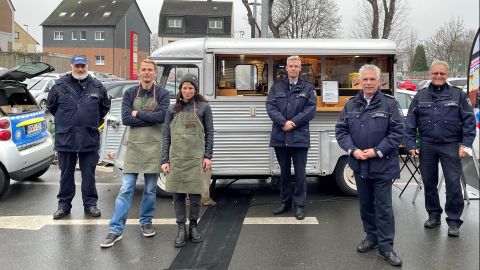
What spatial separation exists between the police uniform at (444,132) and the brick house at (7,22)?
54405mm

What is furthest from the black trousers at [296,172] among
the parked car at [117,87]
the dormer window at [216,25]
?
the dormer window at [216,25]

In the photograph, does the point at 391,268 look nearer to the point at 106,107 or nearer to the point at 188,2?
the point at 106,107

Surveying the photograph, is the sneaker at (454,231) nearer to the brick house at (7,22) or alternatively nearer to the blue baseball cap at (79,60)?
the blue baseball cap at (79,60)

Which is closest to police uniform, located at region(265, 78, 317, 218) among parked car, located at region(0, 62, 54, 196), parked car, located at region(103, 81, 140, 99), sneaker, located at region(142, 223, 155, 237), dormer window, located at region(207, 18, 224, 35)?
sneaker, located at region(142, 223, 155, 237)

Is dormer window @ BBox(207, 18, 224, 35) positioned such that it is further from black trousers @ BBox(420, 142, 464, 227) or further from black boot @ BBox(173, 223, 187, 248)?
black boot @ BBox(173, 223, 187, 248)

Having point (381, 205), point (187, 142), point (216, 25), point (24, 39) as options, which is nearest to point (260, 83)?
point (187, 142)

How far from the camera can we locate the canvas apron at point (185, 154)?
5.08 meters

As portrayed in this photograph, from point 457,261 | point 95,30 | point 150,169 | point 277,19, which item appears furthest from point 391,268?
point 95,30

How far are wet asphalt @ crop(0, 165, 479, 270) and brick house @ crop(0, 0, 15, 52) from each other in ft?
168

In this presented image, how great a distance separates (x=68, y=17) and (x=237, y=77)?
2349 inches

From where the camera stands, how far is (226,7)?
211ft

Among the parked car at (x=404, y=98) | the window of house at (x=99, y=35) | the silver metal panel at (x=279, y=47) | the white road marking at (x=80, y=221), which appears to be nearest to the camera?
the white road marking at (x=80, y=221)

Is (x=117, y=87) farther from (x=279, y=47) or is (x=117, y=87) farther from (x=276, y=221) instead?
(x=276, y=221)

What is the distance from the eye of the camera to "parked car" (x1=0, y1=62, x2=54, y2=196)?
22.9 feet
